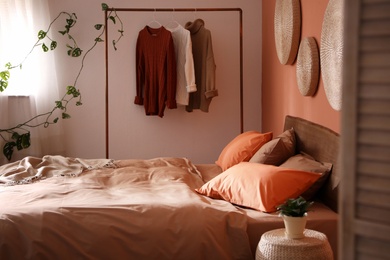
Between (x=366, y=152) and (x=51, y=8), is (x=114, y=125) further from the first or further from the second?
(x=366, y=152)

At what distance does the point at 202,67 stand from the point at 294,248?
136 inches

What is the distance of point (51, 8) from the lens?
5.71 m

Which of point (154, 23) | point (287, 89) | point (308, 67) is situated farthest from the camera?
point (154, 23)

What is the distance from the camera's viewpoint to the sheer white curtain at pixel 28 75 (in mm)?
5320

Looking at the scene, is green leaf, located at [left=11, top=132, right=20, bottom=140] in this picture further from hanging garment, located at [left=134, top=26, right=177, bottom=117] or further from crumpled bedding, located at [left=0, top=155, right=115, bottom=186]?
crumpled bedding, located at [left=0, top=155, right=115, bottom=186]

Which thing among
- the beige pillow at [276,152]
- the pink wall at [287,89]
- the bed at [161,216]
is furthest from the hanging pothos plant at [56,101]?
the beige pillow at [276,152]

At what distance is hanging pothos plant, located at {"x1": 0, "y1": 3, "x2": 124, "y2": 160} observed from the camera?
5281mm

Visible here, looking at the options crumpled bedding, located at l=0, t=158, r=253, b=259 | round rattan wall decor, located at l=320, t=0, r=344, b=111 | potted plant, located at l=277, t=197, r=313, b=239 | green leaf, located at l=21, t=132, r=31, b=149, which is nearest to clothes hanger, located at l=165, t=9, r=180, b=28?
green leaf, located at l=21, t=132, r=31, b=149

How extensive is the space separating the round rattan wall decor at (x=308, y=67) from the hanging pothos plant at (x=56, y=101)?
233cm

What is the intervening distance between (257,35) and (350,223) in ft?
16.7

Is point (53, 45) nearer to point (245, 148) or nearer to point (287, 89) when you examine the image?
point (287, 89)

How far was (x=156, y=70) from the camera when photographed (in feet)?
18.1

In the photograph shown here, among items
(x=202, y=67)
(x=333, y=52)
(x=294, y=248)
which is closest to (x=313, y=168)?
(x=333, y=52)

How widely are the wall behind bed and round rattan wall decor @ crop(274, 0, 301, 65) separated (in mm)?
1213
